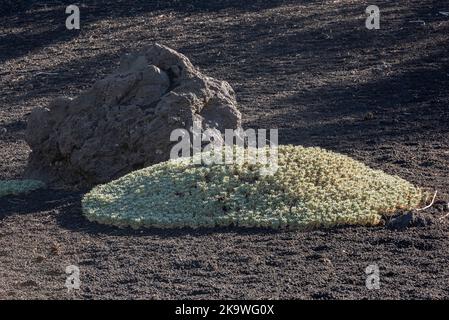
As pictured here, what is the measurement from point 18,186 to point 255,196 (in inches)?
114

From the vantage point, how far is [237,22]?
17.2 m

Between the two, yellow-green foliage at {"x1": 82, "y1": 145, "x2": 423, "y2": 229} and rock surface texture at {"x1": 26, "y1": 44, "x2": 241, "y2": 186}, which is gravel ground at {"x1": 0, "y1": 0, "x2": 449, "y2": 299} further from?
rock surface texture at {"x1": 26, "y1": 44, "x2": 241, "y2": 186}

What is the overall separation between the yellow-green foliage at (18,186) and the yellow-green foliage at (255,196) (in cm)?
102

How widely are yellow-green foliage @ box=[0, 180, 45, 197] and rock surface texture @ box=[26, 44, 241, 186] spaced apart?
9.4 inches

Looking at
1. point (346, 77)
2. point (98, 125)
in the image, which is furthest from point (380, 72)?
point (98, 125)

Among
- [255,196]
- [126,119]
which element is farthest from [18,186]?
[255,196]

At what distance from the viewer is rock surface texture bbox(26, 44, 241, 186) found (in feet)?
32.3

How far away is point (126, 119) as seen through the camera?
32.7 ft

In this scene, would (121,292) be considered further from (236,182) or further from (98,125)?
(98,125)

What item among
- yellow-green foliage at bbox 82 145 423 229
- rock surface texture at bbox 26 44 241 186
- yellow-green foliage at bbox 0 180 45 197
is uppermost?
rock surface texture at bbox 26 44 241 186

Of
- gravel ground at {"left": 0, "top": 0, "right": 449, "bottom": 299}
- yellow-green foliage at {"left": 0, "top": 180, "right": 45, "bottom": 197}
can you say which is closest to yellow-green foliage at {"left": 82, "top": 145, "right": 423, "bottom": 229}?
gravel ground at {"left": 0, "top": 0, "right": 449, "bottom": 299}

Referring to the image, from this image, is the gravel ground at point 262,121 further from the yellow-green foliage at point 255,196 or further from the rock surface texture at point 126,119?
the rock surface texture at point 126,119

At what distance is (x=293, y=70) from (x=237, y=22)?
3042mm

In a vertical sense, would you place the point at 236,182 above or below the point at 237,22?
below
